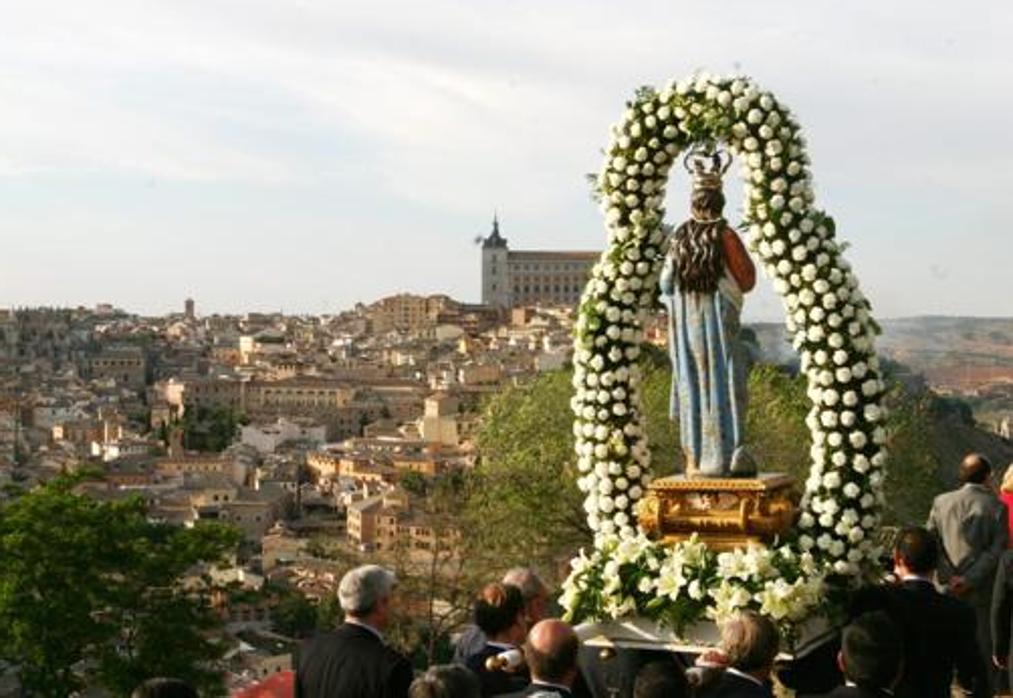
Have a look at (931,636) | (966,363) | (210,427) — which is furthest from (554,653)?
(210,427)

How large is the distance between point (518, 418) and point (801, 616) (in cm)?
1973

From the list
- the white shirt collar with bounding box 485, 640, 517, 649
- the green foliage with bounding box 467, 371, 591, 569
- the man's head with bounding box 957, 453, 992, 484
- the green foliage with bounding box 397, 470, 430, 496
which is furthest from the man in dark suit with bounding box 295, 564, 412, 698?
the green foliage with bounding box 397, 470, 430, 496

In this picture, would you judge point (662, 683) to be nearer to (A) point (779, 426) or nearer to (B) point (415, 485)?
(A) point (779, 426)

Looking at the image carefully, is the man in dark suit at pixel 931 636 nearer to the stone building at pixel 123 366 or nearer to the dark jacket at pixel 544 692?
the dark jacket at pixel 544 692

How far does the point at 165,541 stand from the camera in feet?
102

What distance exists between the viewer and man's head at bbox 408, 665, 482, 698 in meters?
6.11

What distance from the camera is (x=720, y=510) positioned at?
10172mm

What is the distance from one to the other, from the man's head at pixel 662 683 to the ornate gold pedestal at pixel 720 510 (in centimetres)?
390

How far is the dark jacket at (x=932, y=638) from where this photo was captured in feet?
25.6

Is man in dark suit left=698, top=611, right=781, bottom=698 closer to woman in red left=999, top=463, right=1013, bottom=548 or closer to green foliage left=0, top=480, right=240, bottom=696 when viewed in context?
woman in red left=999, top=463, right=1013, bottom=548

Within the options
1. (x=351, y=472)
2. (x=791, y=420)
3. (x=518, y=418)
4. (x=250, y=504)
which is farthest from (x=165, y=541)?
(x=351, y=472)

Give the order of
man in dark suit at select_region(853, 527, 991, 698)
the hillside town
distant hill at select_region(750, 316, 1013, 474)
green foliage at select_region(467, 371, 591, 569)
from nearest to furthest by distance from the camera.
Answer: man in dark suit at select_region(853, 527, 991, 698), green foliage at select_region(467, 371, 591, 569), distant hill at select_region(750, 316, 1013, 474), the hillside town

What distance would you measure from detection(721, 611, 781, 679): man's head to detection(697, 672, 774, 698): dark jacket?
0.05m

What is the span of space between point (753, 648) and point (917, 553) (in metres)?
1.87
